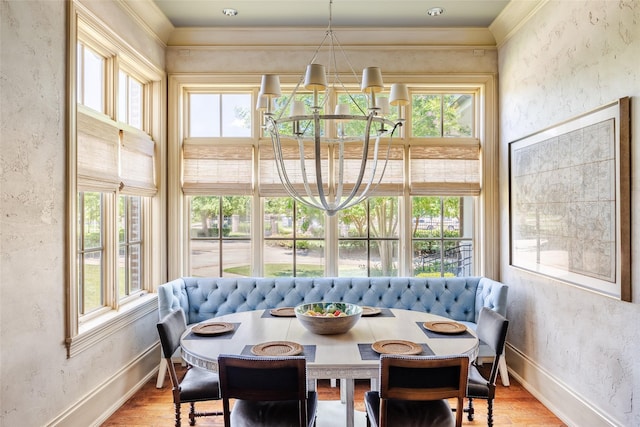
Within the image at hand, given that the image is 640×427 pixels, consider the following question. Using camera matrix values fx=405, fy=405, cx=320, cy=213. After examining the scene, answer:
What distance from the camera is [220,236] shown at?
13.1 ft

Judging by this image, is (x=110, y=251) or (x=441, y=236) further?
(x=441, y=236)

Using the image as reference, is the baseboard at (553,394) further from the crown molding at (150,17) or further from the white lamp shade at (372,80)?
the crown molding at (150,17)

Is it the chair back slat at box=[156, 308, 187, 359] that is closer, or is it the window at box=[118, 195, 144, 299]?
the chair back slat at box=[156, 308, 187, 359]

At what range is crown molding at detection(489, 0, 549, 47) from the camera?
3143 millimetres

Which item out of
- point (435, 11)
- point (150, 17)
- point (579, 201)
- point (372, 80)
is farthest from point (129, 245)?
point (579, 201)

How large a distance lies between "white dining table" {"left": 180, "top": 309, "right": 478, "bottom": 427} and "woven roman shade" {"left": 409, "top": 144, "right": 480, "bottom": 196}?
1.62 m

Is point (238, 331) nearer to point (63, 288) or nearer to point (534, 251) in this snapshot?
point (63, 288)

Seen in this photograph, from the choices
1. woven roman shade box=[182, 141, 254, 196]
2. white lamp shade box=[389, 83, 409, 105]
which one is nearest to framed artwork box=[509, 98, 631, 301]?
white lamp shade box=[389, 83, 409, 105]

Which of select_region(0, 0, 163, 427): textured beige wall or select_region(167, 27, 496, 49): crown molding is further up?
select_region(167, 27, 496, 49): crown molding

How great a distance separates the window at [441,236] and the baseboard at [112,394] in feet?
8.31

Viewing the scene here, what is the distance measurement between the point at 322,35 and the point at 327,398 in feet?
10.2

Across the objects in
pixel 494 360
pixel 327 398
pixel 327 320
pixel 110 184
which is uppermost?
pixel 110 184

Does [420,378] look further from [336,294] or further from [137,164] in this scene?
[137,164]

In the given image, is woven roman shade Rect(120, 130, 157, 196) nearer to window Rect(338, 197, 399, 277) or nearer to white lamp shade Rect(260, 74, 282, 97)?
white lamp shade Rect(260, 74, 282, 97)
